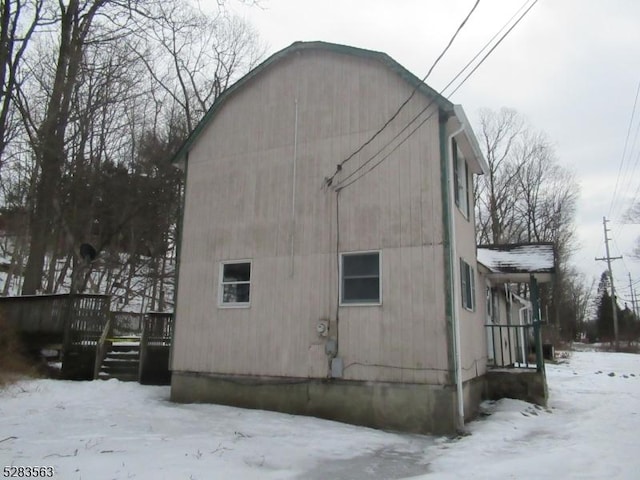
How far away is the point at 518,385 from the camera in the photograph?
37.5 ft

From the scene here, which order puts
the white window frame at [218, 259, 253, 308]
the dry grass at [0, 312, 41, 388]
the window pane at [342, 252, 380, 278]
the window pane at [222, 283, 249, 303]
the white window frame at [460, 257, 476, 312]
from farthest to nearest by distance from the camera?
the dry grass at [0, 312, 41, 388]
the window pane at [222, 283, 249, 303]
the white window frame at [218, 259, 253, 308]
the white window frame at [460, 257, 476, 312]
the window pane at [342, 252, 380, 278]

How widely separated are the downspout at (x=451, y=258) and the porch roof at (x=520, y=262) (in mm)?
3214

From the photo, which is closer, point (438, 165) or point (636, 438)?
point (636, 438)

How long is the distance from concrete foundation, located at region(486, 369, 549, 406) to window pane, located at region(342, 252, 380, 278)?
4.30 metres

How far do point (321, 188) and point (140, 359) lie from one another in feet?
21.4

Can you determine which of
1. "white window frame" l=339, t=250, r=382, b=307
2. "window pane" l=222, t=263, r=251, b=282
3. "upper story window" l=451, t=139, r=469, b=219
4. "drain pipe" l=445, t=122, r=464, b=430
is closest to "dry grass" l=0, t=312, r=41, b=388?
"window pane" l=222, t=263, r=251, b=282

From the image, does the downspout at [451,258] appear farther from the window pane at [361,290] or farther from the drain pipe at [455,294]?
the window pane at [361,290]

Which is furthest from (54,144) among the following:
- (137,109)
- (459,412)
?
(459,412)

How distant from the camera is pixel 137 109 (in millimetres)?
28188

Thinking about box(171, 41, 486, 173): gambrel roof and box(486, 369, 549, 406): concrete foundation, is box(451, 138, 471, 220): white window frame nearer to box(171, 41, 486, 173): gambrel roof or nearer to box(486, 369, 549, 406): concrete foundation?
box(171, 41, 486, 173): gambrel roof

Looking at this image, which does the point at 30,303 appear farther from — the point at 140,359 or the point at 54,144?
the point at 54,144

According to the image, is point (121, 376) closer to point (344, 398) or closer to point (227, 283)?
point (227, 283)

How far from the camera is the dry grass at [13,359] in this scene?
486 inches

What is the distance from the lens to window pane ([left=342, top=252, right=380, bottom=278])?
9461 millimetres
